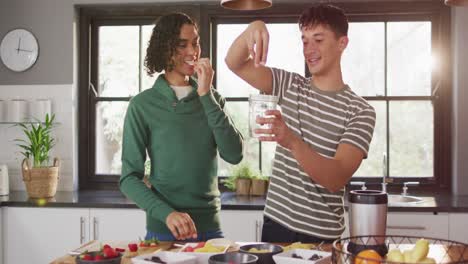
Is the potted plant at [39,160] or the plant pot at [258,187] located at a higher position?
the potted plant at [39,160]

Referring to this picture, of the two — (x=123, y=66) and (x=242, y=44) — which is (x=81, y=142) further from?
(x=242, y=44)

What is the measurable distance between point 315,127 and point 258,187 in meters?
2.07

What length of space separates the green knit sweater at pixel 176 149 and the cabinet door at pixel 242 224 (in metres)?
1.32

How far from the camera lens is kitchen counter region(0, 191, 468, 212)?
3.62 metres

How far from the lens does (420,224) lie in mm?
3641

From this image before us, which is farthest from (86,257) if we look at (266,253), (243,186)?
(243,186)

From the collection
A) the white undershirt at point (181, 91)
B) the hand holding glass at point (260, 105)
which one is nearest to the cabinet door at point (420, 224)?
the white undershirt at point (181, 91)

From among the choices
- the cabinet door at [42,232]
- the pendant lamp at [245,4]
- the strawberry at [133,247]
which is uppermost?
the pendant lamp at [245,4]

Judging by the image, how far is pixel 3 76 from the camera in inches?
179

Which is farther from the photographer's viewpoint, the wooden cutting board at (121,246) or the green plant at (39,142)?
the green plant at (39,142)

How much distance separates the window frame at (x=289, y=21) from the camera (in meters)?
4.32

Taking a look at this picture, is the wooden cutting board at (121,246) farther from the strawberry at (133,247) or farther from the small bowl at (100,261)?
the small bowl at (100,261)

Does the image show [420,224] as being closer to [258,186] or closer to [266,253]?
[258,186]

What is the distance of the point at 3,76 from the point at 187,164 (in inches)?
105
